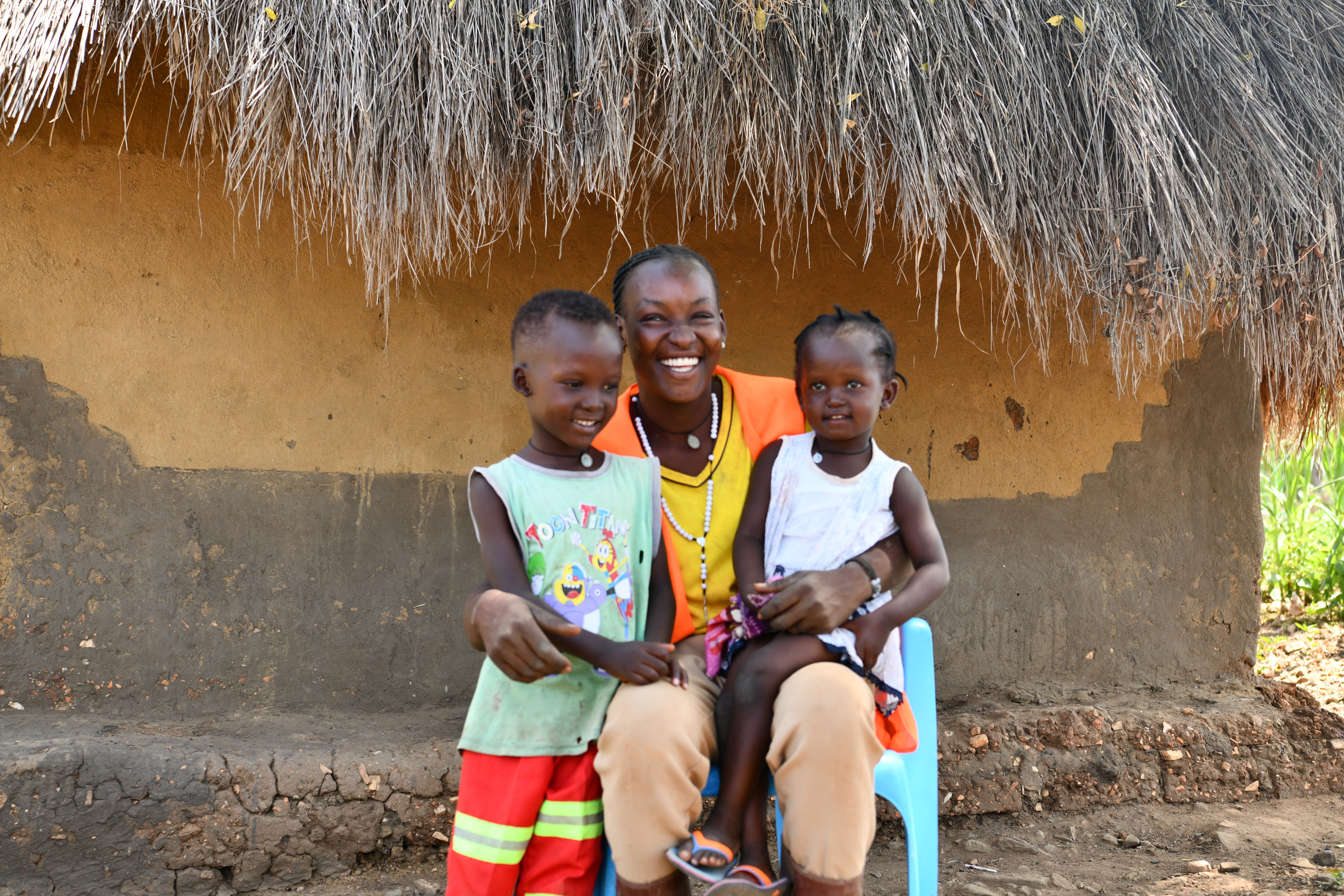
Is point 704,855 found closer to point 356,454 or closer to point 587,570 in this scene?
point 587,570

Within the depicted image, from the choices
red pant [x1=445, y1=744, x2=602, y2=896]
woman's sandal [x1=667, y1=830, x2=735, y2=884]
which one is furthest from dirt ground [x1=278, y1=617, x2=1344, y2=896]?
woman's sandal [x1=667, y1=830, x2=735, y2=884]

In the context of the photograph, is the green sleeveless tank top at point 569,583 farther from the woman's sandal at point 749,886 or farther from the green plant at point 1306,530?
the green plant at point 1306,530

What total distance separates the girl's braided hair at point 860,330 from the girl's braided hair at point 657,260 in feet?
0.71

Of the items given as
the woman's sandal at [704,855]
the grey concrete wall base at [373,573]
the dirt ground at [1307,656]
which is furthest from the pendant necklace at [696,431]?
the dirt ground at [1307,656]

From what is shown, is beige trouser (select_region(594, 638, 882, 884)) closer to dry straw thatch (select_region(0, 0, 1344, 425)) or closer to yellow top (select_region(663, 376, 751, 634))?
yellow top (select_region(663, 376, 751, 634))

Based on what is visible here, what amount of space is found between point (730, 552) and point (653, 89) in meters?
1.20

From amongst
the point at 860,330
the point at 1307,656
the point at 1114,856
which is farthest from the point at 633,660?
the point at 1307,656

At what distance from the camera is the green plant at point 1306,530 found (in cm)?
529

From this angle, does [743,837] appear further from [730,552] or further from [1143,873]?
[1143,873]

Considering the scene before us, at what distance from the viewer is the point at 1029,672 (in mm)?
3117

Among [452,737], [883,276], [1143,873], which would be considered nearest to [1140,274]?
[883,276]

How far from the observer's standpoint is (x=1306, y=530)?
568cm

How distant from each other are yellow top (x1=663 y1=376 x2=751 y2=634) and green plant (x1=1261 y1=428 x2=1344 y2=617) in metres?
3.88

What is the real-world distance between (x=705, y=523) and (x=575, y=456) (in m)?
0.34
